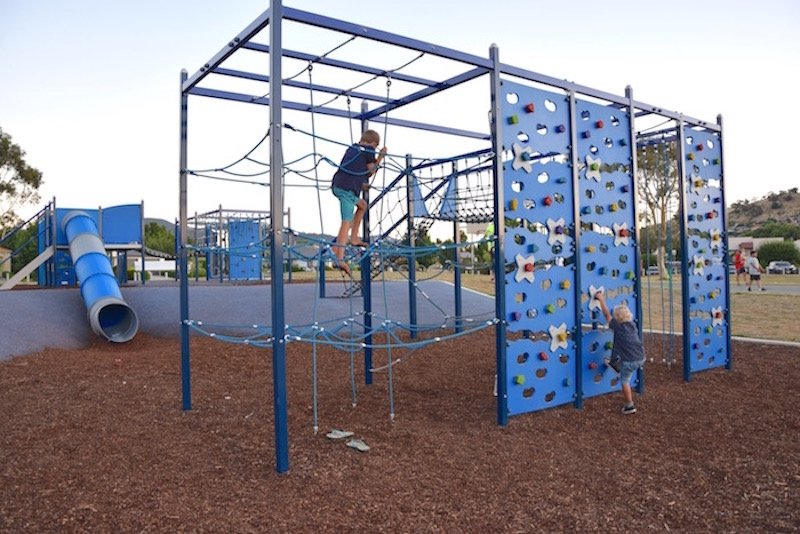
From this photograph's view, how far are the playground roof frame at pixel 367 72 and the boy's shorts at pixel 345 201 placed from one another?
85cm

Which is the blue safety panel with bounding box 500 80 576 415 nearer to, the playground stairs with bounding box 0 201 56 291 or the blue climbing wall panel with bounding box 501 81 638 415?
the blue climbing wall panel with bounding box 501 81 638 415

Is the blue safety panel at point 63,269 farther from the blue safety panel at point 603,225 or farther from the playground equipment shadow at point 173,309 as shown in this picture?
the blue safety panel at point 603,225

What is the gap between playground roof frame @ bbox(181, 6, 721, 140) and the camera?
Answer: 4680 mm

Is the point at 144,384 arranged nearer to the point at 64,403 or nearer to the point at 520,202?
the point at 64,403

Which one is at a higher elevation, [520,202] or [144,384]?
[520,202]

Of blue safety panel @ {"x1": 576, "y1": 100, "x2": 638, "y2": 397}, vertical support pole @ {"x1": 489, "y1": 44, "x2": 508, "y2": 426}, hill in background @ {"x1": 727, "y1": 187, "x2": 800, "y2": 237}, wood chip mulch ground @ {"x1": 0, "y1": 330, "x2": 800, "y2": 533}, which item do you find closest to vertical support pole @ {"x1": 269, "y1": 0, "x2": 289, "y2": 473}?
wood chip mulch ground @ {"x1": 0, "y1": 330, "x2": 800, "y2": 533}

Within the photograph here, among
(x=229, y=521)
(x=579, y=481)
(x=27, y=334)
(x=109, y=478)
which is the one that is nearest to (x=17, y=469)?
(x=109, y=478)

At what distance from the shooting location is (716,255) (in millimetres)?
8422

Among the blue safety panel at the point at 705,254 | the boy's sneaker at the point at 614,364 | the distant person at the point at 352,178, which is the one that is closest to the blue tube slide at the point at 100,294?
the distant person at the point at 352,178

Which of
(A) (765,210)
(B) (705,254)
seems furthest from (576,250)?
(A) (765,210)

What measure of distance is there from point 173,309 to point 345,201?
7.58 m

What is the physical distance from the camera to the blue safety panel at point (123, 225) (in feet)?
52.5

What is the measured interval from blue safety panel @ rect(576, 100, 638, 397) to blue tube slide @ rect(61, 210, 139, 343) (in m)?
7.83

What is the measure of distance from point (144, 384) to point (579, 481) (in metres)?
5.34
